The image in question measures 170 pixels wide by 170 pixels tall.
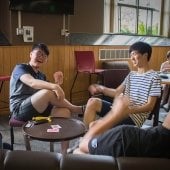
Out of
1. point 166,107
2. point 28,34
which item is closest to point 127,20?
point 166,107

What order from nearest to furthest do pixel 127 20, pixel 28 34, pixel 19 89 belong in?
pixel 19 89 < pixel 28 34 < pixel 127 20

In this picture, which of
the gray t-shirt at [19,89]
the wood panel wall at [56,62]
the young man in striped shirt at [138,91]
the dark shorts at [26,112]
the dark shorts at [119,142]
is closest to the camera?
the dark shorts at [119,142]

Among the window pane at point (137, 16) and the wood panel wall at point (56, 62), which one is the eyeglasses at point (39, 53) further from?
the window pane at point (137, 16)

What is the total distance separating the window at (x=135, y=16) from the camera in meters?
5.93

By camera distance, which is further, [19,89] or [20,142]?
[20,142]

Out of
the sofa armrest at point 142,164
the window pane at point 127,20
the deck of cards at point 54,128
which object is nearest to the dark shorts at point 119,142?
the sofa armrest at point 142,164

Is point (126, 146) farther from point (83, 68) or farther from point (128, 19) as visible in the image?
point (128, 19)

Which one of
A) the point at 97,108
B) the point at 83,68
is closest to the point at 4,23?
the point at 83,68

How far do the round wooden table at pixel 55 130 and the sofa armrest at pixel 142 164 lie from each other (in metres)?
0.89

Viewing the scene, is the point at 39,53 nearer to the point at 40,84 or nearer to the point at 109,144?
the point at 40,84

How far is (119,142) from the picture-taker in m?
1.38

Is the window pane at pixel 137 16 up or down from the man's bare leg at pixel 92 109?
up

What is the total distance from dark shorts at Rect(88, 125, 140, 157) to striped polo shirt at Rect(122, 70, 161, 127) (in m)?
0.96

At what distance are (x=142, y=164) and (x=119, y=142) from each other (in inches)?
12.5
